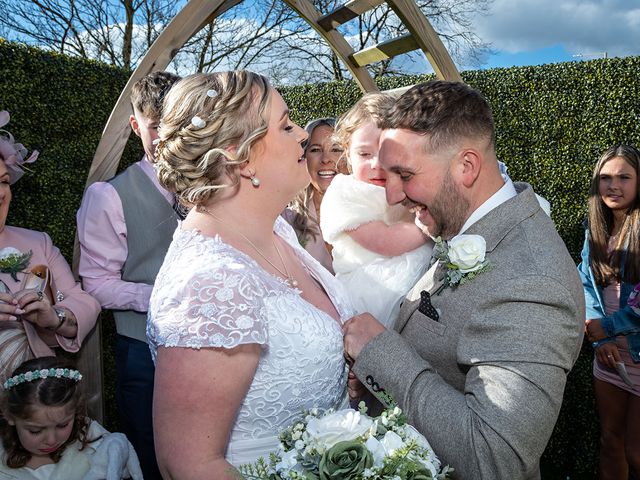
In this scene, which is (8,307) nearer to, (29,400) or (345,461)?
(29,400)

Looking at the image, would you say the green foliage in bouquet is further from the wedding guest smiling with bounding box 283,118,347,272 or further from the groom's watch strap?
the wedding guest smiling with bounding box 283,118,347,272

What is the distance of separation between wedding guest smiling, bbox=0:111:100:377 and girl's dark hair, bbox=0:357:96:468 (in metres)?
0.12

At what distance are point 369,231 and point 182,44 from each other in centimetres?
187

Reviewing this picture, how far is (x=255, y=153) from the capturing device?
6.56 feet

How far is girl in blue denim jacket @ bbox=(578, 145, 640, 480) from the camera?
425 centimetres

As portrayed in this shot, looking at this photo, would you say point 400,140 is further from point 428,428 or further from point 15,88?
point 15,88

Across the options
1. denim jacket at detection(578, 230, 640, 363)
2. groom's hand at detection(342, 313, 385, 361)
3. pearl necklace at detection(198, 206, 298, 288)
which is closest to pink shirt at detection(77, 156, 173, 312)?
pearl necklace at detection(198, 206, 298, 288)

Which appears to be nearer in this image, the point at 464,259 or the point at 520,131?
the point at 464,259

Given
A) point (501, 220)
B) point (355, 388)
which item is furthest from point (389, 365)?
point (501, 220)

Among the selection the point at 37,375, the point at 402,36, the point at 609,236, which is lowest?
the point at 37,375

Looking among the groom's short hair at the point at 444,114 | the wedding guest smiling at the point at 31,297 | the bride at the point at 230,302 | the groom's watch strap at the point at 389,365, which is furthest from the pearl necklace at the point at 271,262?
the wedding guest smiling at the point at 31,297

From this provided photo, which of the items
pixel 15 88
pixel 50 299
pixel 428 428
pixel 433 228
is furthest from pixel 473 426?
pixel 15 88

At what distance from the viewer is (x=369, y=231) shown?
Result: 9.56ft

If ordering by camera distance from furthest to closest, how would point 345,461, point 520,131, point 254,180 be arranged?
point 520,131 < point 254,180 < point 345,461
